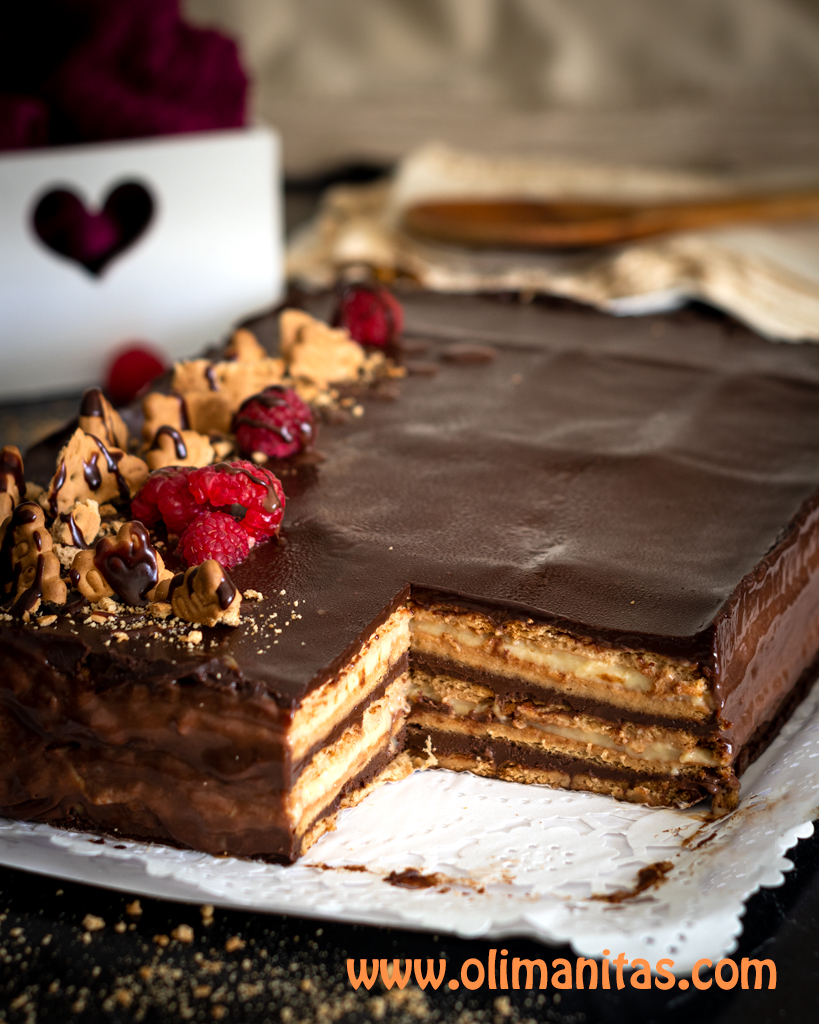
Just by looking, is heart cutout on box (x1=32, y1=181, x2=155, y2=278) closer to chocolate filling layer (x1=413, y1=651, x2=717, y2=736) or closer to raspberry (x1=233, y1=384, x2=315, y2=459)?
raspberry (x1=233, y1=384, x2=315, y2=459)

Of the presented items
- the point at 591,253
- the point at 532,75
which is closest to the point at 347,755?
the point at 591,253

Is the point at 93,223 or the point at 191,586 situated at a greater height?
the point at 93,223

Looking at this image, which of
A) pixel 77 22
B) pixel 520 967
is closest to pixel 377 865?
pixel 520 967

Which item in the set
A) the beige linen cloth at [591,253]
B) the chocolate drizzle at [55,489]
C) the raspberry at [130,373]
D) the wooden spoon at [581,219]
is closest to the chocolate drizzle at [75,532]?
the chocolate drizzle at [55,489]

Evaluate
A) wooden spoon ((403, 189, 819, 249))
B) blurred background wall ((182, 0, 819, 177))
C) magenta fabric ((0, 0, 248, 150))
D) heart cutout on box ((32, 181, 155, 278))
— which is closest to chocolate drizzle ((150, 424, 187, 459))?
heart cutout on box ((32, 181, 155, 278))

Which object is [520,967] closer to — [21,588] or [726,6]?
[21,588]

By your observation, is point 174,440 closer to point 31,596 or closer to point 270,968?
point 31,596
